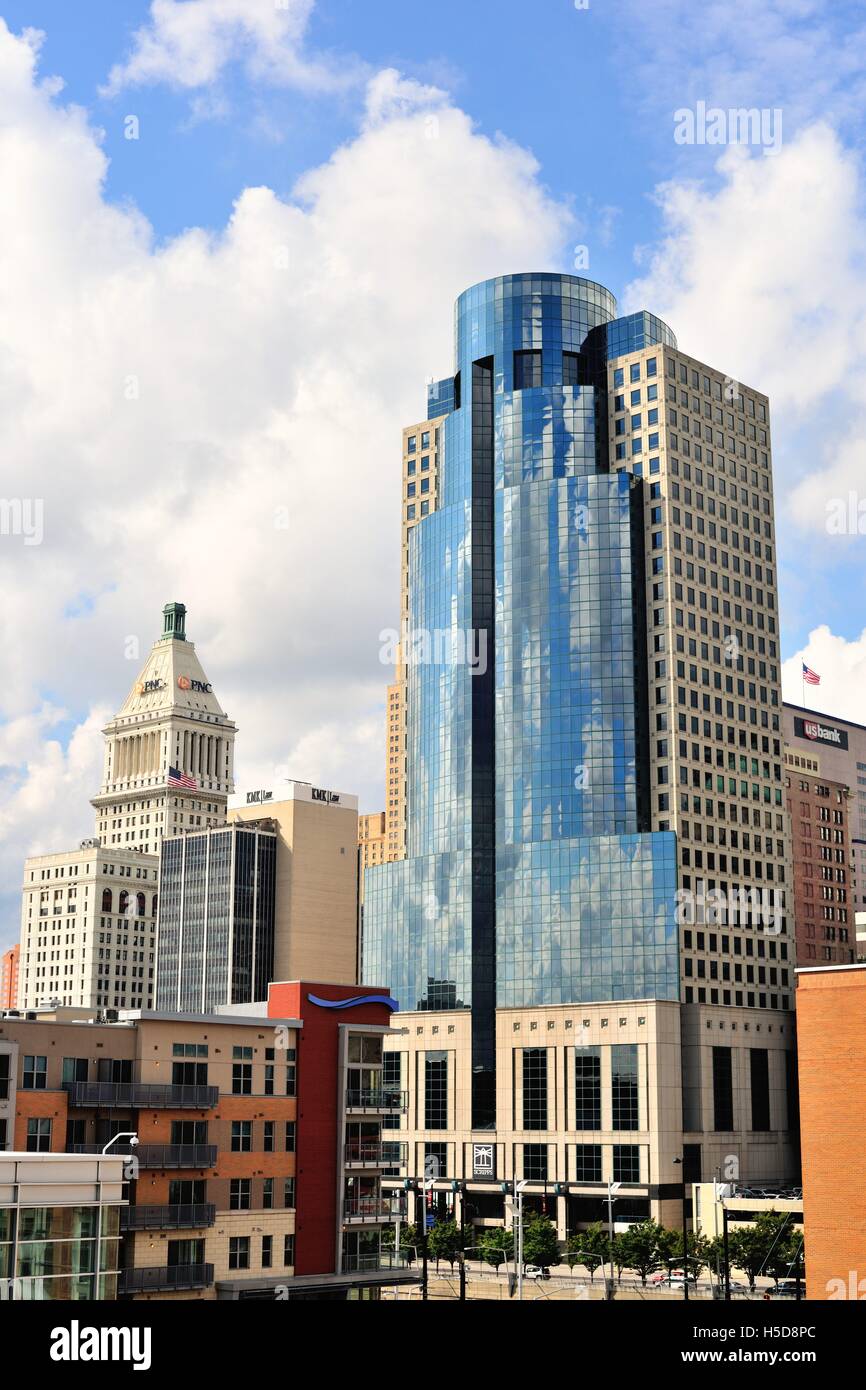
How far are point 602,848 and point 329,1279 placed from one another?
90.3m

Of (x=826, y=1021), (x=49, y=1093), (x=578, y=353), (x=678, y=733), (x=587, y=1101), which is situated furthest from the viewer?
(x=578, y=353)

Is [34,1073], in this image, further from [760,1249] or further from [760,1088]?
[760,1088]

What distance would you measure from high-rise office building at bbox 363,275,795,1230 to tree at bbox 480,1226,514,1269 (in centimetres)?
1849

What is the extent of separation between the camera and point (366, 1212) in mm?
92750

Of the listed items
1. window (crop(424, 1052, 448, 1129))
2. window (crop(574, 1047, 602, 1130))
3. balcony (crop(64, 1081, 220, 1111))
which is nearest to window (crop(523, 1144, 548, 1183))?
window (crop(574, 1047, 602, 1130))

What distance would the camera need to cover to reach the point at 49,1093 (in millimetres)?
79688

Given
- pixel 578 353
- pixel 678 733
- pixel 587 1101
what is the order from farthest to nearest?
pixel 578 353, pixel 678 733, pixel 587 1101

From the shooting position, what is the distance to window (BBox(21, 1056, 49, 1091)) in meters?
79.1

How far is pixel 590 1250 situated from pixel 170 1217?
65.3m

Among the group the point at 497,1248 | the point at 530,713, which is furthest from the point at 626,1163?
the point at 530,713

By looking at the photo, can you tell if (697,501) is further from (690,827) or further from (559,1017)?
(559,1017)

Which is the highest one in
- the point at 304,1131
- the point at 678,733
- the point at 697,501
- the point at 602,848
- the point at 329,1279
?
the point at 697,501

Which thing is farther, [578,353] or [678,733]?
[578,353]
